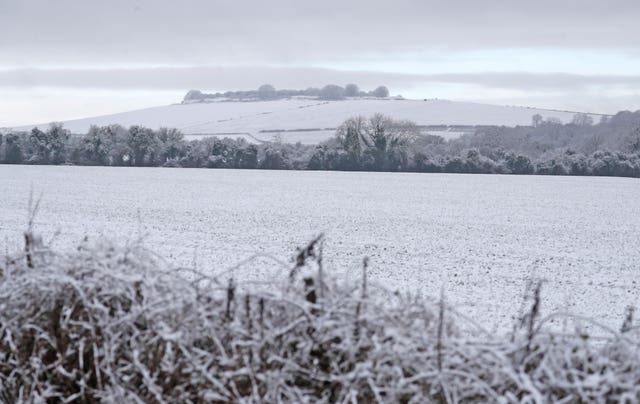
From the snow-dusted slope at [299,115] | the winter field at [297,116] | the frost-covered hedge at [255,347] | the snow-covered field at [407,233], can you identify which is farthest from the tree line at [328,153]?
the frost-covered hedge at [255,347]

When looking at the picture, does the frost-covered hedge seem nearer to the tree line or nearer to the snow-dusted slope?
the tree line

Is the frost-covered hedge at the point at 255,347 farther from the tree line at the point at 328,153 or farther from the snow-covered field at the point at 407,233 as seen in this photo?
the tree line at the point at 328,153

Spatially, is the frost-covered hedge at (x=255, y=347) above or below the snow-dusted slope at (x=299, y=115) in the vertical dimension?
below

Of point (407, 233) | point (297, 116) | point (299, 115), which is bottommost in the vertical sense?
point (407, 233)

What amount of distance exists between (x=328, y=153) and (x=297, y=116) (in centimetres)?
4161

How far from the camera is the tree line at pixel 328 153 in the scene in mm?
86375

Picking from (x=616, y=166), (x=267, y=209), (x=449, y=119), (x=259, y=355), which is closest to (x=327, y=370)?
(x=259, y=355)

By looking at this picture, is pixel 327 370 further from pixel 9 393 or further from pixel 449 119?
pixel 449 119

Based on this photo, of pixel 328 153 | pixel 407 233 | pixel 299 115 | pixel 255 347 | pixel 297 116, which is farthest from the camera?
pixel 299 115

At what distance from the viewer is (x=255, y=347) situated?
323 cm

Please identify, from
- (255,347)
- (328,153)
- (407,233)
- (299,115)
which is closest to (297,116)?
(299,115)

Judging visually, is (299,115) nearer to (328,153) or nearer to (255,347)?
(328,153)

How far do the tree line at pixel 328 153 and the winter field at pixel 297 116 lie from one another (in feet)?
44.8

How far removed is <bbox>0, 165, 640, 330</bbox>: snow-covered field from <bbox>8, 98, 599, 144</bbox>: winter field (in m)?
67.3
